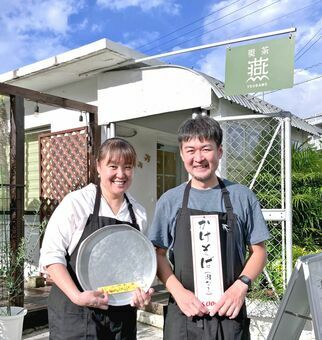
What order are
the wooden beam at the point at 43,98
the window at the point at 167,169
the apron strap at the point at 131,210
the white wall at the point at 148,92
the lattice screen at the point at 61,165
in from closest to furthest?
the apron strap at the point at 131,210 < the wooden beam at the point at 43,98 < the white wall at the point at 148,92 < the lattice screen at the point at 61,165 < the window at the point at 167,169

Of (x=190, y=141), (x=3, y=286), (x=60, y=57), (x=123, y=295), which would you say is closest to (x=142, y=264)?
(x=123, y=295)

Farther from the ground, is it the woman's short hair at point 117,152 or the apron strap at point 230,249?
the woman's short hair at point 117,152

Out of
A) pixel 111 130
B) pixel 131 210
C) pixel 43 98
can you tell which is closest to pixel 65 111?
pixel 111 130

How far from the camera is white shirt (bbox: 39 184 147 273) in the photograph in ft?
5.43

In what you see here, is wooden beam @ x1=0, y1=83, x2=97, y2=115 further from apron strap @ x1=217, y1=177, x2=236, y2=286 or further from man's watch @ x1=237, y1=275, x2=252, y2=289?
man's watch @ x1=237, y1=275, x2=252, y2=289

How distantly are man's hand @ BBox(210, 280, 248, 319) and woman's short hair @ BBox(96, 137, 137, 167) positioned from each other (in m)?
0.69

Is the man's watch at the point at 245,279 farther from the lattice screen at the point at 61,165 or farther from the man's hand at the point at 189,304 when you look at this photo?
the lattice screen at the point at 61,165

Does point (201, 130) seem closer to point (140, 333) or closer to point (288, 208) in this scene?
point (288, 208)

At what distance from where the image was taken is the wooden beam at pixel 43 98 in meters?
4.00

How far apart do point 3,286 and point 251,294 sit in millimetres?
2376

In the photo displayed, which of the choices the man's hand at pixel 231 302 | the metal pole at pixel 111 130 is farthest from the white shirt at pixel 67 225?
the metal pole at pixel 111 130

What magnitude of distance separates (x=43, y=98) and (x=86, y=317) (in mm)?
3175

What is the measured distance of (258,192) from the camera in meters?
4.48

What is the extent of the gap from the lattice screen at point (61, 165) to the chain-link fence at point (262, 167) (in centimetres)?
186
